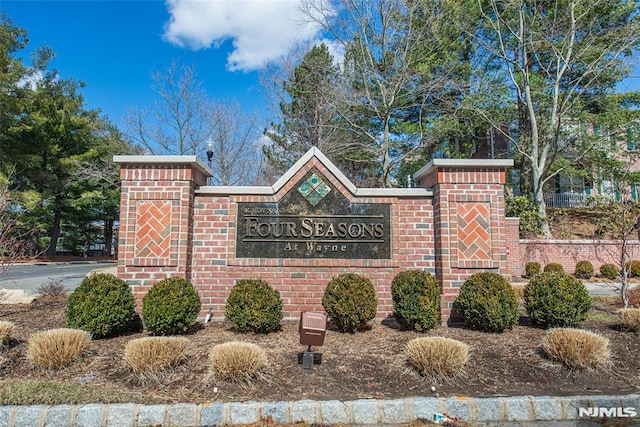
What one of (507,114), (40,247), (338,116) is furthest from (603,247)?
(40,247)

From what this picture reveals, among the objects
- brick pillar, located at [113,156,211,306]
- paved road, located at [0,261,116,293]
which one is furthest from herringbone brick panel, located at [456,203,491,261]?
paved road, located at [0,261,116,293]

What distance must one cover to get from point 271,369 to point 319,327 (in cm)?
74

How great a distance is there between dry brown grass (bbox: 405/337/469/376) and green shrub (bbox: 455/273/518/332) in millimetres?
1737

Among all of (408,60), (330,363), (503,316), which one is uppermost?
(408,60)

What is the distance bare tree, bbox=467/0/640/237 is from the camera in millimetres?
19500

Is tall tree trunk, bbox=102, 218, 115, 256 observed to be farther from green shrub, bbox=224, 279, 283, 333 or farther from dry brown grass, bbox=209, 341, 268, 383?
dry brown grass, bbox=209, 341, 268, 383

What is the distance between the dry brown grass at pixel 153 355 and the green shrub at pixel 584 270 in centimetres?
1809

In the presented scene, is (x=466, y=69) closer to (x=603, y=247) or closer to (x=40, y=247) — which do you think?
(x=603, y=247)

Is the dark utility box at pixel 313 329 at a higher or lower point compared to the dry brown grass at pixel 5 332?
higher

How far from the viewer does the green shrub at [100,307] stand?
230 inches

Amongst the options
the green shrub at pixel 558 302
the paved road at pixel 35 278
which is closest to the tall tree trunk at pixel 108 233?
the paved road at pixel 35 278

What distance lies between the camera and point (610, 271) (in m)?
17.1

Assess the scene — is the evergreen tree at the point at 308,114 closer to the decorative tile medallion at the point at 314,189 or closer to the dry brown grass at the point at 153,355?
the decorative tile medallion at the point at 314,189

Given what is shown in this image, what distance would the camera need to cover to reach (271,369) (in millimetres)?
4648
